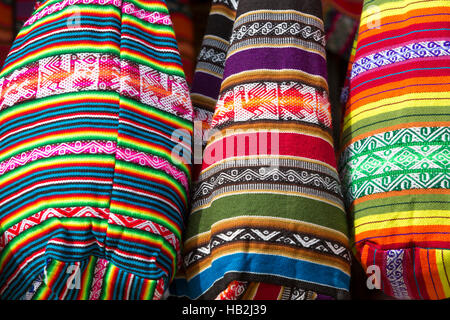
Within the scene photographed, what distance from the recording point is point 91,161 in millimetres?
754

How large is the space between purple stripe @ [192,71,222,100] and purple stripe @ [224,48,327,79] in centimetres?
8

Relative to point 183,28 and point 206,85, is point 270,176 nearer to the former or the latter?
point 206,85

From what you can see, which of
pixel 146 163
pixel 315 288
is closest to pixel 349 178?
pixel 315 288

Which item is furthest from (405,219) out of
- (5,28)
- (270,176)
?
(5,28)

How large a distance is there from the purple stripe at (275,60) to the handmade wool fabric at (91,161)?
83 millimetres

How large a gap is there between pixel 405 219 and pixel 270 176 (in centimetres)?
17

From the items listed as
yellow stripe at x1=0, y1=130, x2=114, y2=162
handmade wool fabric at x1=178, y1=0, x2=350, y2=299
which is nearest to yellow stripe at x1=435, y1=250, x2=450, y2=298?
handmade wool fabric at x1=178, y1=0, x2=350, y2=299

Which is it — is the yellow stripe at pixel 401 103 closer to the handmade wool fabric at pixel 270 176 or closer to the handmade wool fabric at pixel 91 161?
the handmade wool fabric at pixel 270 176

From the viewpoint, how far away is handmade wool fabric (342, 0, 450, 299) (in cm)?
80

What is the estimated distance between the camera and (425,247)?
2.61ft

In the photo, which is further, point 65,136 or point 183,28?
point 183,28

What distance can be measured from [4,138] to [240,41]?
1.04 feet

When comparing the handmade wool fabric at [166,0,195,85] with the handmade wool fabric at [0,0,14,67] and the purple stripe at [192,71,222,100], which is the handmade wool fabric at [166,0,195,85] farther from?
the handmade wool fabric at [0,0,14,67]

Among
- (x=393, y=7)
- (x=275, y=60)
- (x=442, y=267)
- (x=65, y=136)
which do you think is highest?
(x=393, y=7)
